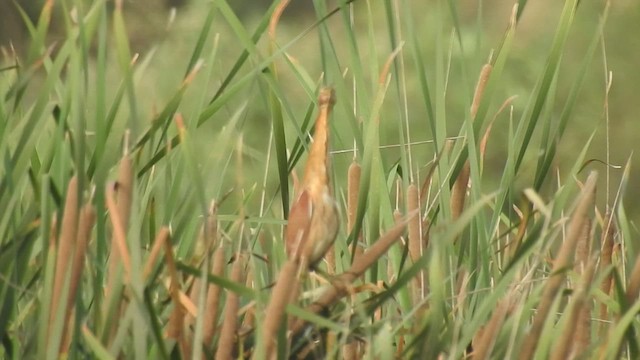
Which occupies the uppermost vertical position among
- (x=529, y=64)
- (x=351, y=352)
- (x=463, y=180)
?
(x=529, y=64)

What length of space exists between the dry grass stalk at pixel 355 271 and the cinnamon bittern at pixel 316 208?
0.07ft

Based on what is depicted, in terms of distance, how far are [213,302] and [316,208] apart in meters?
0.08

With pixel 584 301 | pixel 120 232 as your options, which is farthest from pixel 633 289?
pixel 120 232

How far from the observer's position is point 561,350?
0.61 metres

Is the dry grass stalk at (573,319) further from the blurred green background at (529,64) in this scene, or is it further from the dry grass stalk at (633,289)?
the blurred green background at (529,64)

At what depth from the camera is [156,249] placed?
0.60m

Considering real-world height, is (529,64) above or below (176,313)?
above

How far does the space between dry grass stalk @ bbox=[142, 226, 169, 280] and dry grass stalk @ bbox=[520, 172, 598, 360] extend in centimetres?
19

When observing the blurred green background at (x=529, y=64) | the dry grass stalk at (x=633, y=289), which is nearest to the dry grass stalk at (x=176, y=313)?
Answer: the dry grass stalk at (x=633, y=289)

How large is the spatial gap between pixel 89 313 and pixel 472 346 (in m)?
0.24

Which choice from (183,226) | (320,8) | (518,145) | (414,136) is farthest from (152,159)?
(414,136)

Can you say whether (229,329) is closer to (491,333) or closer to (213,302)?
(213,302)

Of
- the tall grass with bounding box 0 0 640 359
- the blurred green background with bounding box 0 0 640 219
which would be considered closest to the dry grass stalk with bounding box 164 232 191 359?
the tall grass with bounding box 0 0 640 359

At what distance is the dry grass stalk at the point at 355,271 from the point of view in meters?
0.59
